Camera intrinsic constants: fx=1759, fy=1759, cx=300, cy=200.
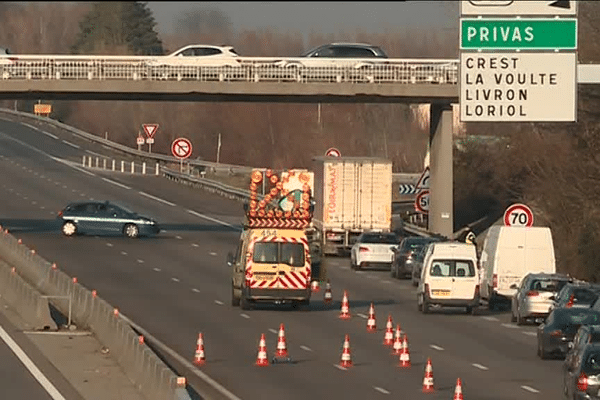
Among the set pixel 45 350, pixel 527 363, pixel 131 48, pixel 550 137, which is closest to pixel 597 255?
pixel 550 137

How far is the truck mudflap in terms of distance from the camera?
41562mm

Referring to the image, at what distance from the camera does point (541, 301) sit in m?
40.0

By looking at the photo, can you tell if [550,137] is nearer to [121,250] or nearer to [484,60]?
[121,250]

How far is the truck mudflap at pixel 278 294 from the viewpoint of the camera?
136 feet

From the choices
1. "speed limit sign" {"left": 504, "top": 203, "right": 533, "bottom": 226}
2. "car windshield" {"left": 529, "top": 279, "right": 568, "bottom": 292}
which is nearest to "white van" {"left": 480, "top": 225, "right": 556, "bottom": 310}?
"speed limit sign" {"left": 504, "top": 203, "right": 533, "bottom": 226}

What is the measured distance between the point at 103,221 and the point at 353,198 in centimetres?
960

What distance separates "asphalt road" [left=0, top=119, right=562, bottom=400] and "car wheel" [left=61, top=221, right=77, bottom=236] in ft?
1.30

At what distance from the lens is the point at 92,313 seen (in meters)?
34.7

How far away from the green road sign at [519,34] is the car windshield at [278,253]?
11.4 m

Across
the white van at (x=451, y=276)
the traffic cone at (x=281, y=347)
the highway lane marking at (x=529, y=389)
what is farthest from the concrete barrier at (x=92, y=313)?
the white van at (x=451, y=276)

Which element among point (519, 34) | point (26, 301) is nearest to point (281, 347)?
point (519, 34)

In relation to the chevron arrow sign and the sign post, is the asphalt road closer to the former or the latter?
the sign post

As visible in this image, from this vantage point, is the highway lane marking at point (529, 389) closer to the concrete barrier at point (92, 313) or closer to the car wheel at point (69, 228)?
the concrete barrier at point (92, 313)

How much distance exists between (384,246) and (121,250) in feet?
30.4
